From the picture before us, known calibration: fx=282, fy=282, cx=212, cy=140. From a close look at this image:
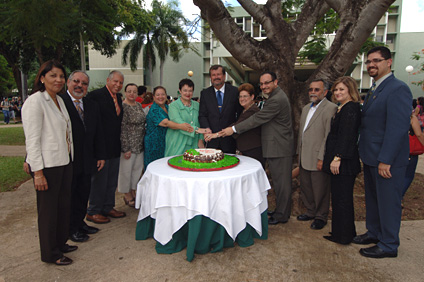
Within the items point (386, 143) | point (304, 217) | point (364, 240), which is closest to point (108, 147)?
point (304, 217)

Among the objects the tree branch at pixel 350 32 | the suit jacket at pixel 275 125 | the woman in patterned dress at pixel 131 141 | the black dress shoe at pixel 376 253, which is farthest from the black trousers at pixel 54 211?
the tree branch at pixel 350 32

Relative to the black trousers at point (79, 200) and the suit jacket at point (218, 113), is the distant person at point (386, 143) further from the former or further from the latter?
the black trousers at point (79, 200)

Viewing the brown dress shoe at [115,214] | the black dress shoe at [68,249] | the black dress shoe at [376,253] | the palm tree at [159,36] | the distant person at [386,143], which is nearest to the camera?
the distant person at [386,143]

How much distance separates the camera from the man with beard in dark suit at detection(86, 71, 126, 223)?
391 cm

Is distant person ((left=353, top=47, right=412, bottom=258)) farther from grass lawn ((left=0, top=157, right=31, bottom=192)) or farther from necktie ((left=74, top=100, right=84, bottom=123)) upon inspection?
grass lawn ((left=0, top=157, right=31, bottom=192))

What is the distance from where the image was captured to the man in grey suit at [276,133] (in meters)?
3.86

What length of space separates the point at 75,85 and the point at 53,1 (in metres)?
3.36

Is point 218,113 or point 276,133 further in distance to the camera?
point 218,113

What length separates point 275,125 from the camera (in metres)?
3.99

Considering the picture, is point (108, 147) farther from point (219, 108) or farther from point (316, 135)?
point (316, 135)

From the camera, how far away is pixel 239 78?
88.2 feet

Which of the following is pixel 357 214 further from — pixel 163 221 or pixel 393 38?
pixel 393 38

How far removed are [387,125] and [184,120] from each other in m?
2.60

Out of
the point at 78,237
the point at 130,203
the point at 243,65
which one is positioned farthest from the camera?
the point at 243,65
